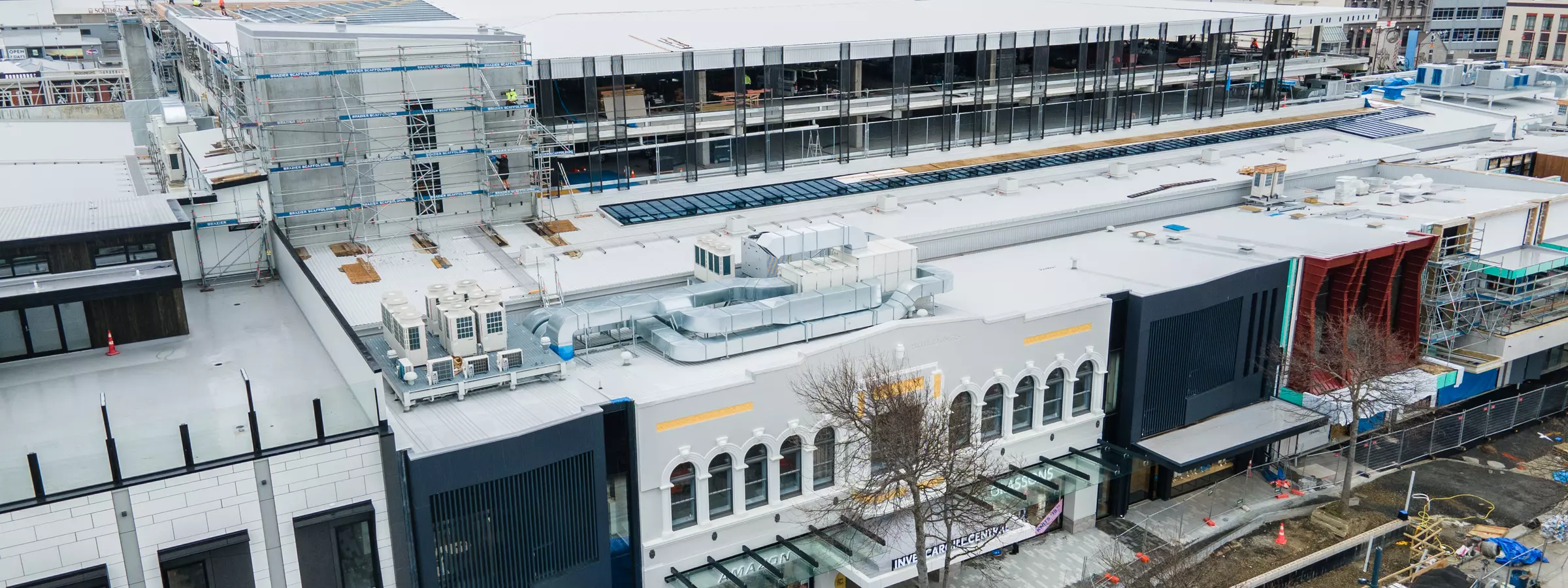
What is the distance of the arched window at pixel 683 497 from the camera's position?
33.7 metres

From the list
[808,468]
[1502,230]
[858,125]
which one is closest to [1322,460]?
[1502,230]

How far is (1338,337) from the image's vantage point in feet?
148

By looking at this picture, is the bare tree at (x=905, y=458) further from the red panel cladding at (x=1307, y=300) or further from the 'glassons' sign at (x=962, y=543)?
the red panel cladding at (x=1307, y=300)

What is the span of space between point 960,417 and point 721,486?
875 centimetres

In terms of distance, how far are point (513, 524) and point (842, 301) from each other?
42.2ft

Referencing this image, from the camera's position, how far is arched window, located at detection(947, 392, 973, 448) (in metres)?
36.0

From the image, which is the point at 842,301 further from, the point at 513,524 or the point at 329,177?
the point at 329,177

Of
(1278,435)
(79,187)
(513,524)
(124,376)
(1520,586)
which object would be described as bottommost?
(1520,586)

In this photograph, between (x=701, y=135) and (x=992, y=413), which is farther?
(x=701, y=135)

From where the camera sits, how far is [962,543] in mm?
35375

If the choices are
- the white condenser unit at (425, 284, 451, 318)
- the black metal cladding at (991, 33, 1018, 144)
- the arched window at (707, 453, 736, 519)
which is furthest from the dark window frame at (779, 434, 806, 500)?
the black metal cladding at (991, 33, 1018, 144)

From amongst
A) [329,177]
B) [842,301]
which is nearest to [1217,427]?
[842,301]

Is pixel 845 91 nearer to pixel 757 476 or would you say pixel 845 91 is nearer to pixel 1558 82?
pixel 757 476

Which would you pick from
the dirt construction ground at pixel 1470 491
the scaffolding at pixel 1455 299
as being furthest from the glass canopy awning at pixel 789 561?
the scaffolding at pixel 1455 299
